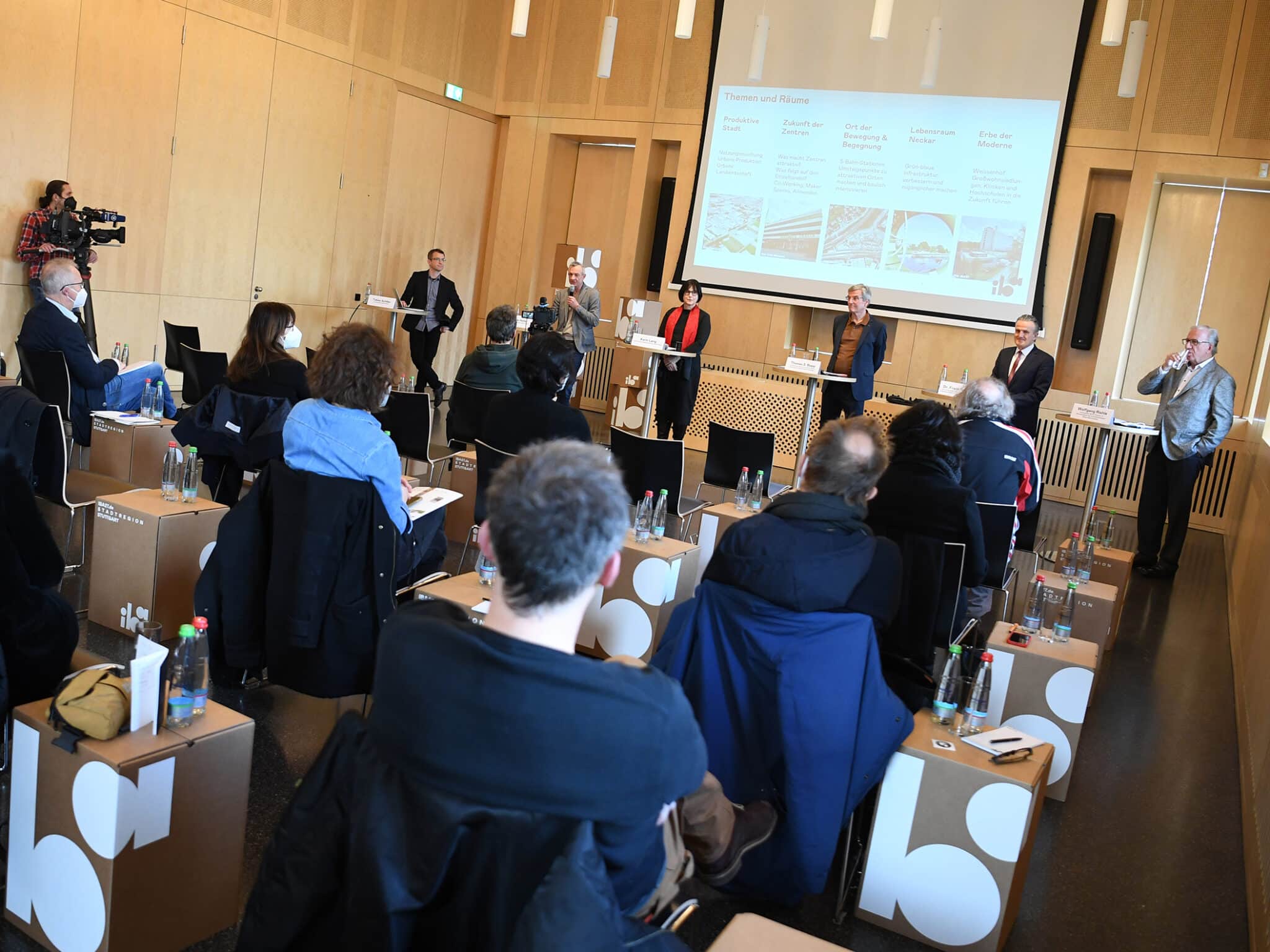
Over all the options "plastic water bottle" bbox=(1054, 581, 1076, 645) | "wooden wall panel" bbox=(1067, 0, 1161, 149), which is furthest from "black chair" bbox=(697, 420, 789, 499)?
"wooden wall panel" bbox=(1067, 0, 1161, 149)

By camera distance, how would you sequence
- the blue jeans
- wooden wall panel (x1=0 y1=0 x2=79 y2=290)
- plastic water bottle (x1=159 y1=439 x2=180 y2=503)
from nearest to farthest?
plastic water bottle (x1=159 y1=439 x2=180 y2=503)
the blue jeans
wooden wall panel (x1=0 y1=0 x2=79 y2=290)

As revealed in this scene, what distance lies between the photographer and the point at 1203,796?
3932 millimetres

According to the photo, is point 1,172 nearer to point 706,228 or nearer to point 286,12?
point 286,12

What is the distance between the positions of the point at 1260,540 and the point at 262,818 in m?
5.20

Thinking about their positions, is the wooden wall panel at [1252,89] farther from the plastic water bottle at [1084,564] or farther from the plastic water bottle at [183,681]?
the plastic water bottle at [183,681]

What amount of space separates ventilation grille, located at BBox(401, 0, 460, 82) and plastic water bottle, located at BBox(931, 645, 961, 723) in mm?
10737

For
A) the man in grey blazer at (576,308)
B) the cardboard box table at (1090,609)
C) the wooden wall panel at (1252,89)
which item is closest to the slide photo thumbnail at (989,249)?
the wooden wall panel at (1252,89)

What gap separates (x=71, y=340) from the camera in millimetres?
5438

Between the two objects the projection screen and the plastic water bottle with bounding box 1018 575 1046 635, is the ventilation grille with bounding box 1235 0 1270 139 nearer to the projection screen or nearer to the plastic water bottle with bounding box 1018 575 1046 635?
the projection screen

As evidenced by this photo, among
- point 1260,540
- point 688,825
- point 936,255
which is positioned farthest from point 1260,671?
point 936,255

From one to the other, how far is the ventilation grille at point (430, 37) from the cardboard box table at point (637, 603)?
9129mm

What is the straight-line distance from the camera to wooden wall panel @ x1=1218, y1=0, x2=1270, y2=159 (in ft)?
30.7

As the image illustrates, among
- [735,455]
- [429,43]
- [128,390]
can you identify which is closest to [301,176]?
[429,43]

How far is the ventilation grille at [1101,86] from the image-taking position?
982 cm
